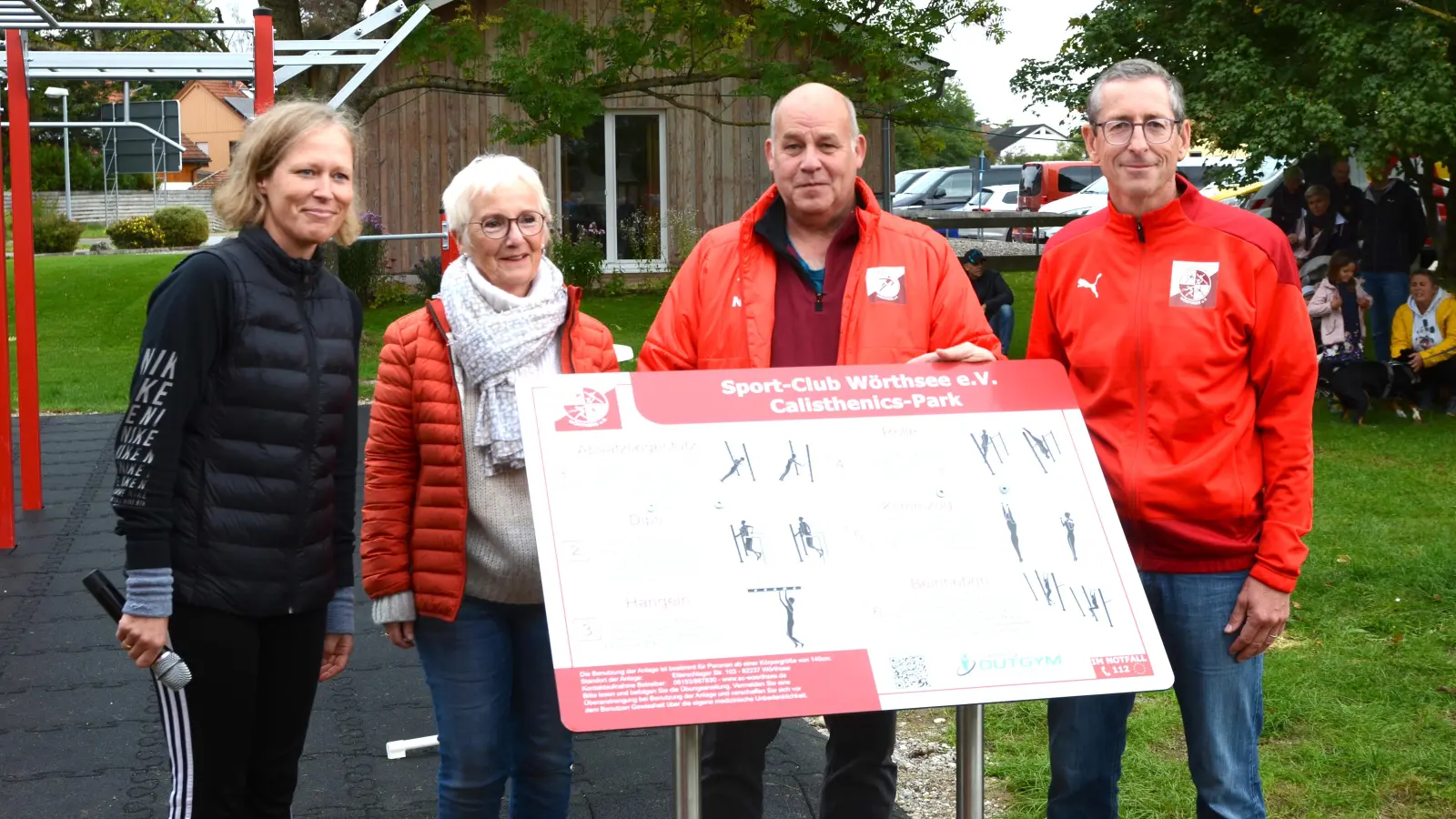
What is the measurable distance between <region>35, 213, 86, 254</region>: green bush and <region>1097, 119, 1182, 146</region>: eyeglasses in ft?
102

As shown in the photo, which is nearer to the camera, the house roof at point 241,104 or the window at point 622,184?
the house roof at point 241,104

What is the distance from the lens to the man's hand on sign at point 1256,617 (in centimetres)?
305

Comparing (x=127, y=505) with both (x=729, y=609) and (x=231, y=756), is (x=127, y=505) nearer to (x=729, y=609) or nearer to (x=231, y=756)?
(x=231, y=756)

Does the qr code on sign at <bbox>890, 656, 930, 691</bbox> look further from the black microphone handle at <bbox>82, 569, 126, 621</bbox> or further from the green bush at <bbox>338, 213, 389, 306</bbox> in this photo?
the green bush at <bbox>338, 213, 389, 306</bbox>

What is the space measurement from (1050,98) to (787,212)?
11.2 meters

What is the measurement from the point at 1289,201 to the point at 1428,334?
3073 millimetres

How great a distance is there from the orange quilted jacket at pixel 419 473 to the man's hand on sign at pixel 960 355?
0.75 meters

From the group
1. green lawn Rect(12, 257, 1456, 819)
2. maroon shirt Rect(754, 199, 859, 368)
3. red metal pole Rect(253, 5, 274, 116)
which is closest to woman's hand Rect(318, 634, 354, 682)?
maroon shirt Rect(754, 199, 859, 368)

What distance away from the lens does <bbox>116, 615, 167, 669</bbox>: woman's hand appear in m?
2.83

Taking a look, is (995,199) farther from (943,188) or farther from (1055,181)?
(943,188)

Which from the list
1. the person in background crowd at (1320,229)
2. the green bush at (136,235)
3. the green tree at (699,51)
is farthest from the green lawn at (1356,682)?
the green bush at (136,235)

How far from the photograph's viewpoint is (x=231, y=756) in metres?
3.04

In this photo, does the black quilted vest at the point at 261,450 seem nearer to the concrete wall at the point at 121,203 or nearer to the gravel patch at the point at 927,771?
the gravel patch at the point at 927,771

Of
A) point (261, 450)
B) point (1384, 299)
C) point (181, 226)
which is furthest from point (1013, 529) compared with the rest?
point (181, 226)
